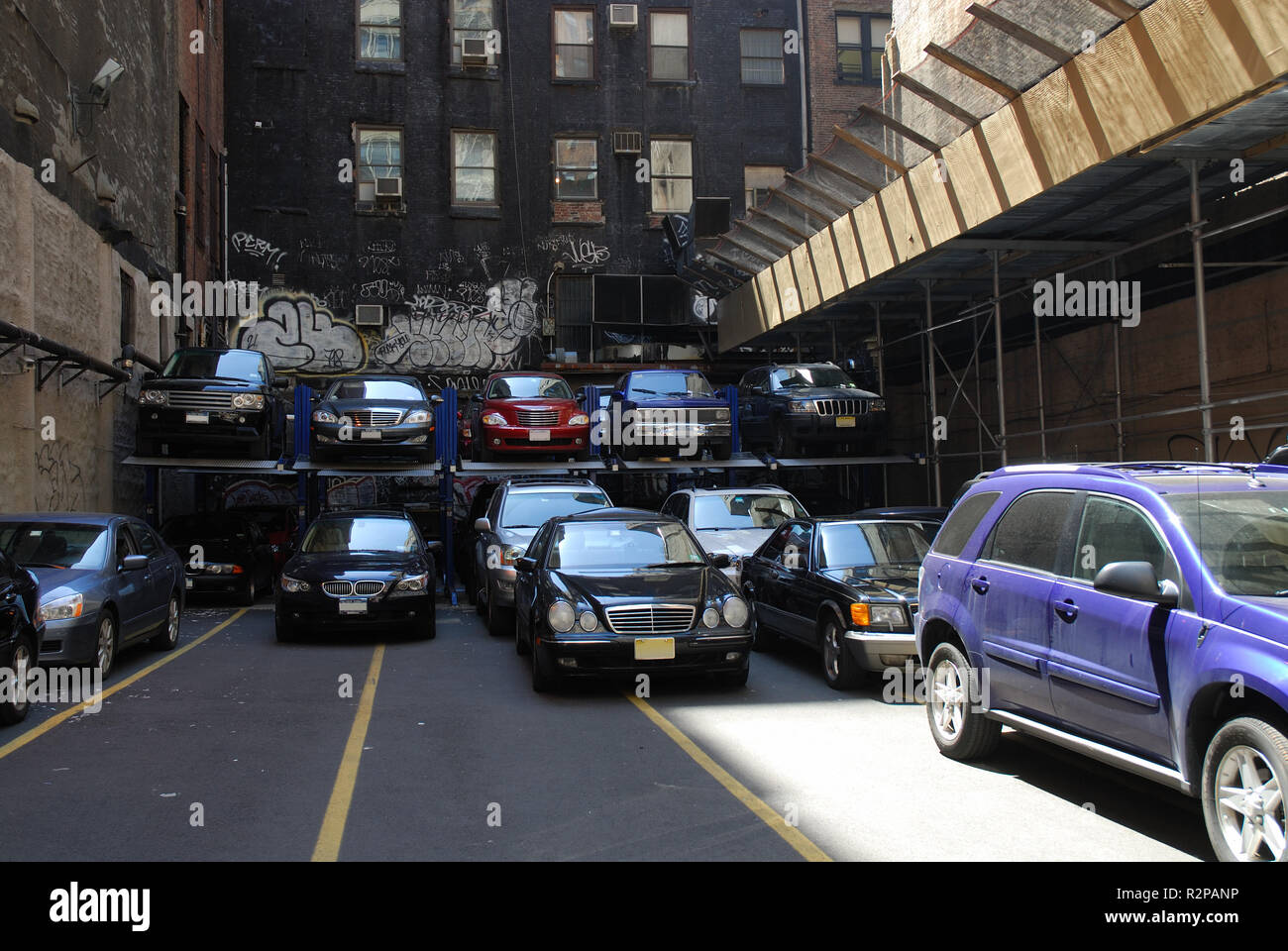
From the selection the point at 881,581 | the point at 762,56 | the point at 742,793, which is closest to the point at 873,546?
the point at 881,581

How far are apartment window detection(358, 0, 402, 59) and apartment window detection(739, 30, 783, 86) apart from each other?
9.34 meters

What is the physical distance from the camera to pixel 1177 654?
4.80m

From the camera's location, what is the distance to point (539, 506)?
575 inches

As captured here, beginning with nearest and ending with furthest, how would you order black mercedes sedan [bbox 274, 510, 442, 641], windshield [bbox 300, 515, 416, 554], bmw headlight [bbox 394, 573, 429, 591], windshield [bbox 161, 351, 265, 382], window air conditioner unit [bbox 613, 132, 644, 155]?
black mercedes sedan [bbox 274, 510, 442, 641] < bmw headlight [bbox 394, 573, 429, 591] < windshield [bbox 300, 515, 416, 554] < windshield [bbox 161, 351, 265, 382] < window air conditioner unit [bbox 613, 132, 644, 155]

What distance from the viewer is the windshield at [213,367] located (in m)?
17.1

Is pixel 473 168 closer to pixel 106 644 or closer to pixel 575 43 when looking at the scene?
pixel 575 43

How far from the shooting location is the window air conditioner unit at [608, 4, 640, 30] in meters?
29.0

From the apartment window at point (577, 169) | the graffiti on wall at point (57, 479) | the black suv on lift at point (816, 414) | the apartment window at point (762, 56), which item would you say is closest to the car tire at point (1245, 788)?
the black suv on lift at point (816, 414)

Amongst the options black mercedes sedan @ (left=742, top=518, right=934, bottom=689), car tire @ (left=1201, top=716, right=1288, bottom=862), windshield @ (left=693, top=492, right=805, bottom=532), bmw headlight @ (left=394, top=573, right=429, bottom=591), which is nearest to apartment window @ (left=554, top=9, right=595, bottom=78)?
windshield @ (left=693, top=492, right=805, bottom=532)

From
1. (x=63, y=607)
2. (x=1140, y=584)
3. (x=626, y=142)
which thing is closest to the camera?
(x=1140, y=584)

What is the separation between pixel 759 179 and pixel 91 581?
23.8 meters

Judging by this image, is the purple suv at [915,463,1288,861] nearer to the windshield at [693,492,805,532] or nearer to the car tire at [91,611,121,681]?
the car tire at [91,611,121,681]

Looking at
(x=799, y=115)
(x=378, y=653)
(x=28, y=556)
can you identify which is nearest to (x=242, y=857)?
(x=28, y=556)

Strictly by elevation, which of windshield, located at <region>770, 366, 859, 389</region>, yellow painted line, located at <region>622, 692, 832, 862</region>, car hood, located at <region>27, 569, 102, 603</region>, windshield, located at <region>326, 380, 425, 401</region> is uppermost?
windshield, located at <region>770, 366, 859, 389</region>
